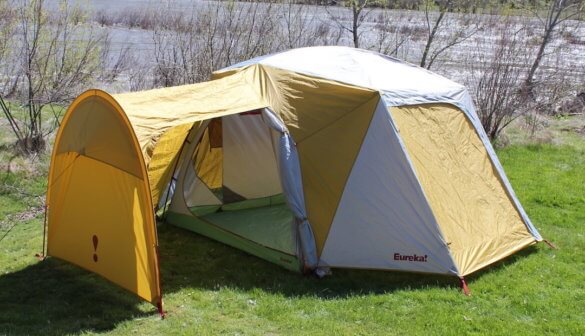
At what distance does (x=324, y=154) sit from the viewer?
569 cm

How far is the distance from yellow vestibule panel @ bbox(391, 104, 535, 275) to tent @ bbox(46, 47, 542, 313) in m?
0.01

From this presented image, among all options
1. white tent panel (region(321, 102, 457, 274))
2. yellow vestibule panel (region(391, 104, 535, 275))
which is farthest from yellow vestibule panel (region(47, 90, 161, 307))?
yellow vestibule panel (region(391, 104, 535, 275))

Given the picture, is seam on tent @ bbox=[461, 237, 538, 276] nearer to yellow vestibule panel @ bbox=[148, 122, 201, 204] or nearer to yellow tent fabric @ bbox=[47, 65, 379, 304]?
yellow tent fabric @ bbox=[47, 65, 379, 304]

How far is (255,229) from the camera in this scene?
6.31 meters

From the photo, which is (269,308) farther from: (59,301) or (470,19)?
(470,19)

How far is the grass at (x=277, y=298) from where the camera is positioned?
15.4 feet

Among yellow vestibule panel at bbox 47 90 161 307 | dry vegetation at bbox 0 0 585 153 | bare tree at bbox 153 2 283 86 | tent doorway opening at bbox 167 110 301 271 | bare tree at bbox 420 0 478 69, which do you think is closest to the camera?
yellow vestibule panel at bbox 47 90 161 307

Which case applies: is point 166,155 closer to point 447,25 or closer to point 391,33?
point 391,33

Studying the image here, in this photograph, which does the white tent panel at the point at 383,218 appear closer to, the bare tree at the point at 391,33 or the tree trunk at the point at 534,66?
the tree trunk at the point at 534,66

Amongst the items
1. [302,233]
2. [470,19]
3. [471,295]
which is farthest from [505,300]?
[470,19]

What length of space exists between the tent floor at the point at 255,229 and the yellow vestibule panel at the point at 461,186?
1337 mm

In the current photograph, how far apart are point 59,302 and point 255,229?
2001mm

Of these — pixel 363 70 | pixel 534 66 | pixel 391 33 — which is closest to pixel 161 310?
pixel 363 70

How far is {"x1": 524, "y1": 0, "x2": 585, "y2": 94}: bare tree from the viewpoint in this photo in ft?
38.3
